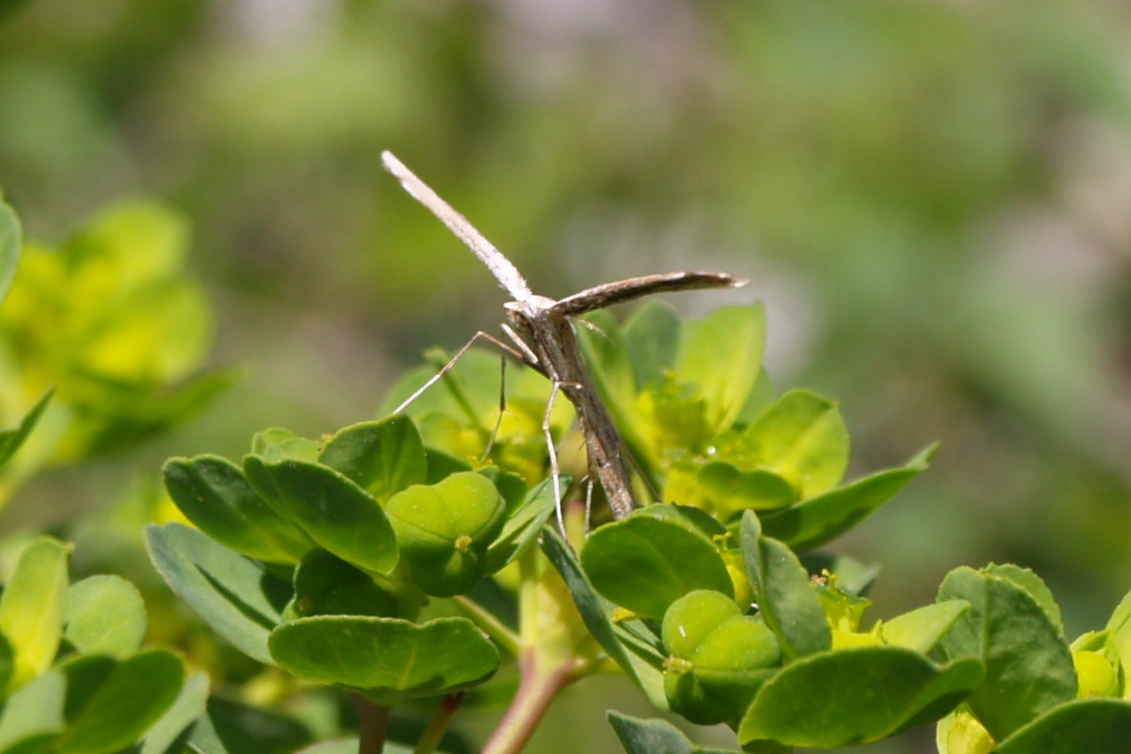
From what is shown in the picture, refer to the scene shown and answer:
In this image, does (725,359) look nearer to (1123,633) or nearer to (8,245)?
(1123,633)

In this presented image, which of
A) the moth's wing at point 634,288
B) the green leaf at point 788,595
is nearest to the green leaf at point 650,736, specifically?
the green leaf at point 788,595

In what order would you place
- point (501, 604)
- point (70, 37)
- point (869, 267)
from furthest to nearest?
point (70, 37) < point (869, 267) < point (501, 604)

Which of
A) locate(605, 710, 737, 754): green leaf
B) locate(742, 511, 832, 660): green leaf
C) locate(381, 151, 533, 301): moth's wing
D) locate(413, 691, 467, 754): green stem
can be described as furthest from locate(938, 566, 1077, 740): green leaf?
locate(381, 151, 533, 301): moth's wing

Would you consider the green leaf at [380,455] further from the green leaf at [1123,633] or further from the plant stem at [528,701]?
the green leaf at [1123,633]

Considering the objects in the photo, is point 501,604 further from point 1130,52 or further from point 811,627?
point 1130,52

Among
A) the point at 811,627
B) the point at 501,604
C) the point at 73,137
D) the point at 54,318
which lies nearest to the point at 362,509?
the point at 811,627

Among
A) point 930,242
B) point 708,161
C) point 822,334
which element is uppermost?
point 708,161
